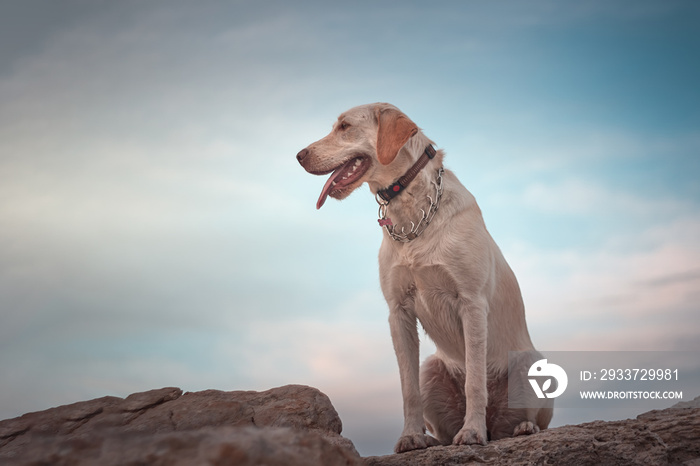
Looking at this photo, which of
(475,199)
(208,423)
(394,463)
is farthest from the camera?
(475,199)

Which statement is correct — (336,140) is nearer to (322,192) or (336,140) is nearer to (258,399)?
(322,192)

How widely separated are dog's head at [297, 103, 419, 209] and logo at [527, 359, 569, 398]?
2.39 m

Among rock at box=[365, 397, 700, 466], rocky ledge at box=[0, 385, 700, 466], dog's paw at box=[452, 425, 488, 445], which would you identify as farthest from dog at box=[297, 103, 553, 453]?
rocky ledge at box=[0, 385, 700, 466]

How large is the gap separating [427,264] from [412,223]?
0.43 m

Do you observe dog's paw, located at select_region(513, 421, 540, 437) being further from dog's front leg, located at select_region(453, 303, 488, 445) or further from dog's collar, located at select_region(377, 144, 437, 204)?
dog's collar, located at select_region(377, 144, 437, 204)

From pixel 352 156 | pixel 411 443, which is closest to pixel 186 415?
pixel 411 443

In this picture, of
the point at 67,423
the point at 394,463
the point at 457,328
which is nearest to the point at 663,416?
the point at 457,328

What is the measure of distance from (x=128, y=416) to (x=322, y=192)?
2.71 m

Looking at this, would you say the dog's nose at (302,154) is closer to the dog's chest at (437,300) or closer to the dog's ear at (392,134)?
the dog's ear at (392,134)

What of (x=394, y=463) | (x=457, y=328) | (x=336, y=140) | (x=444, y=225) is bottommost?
(x=394, y=463)

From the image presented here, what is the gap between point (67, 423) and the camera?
5270 millimetres

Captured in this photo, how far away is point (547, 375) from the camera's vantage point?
19.2 ft

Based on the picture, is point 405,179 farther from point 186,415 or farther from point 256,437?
point 256,437

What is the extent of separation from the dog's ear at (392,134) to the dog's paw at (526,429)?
9.02ft
